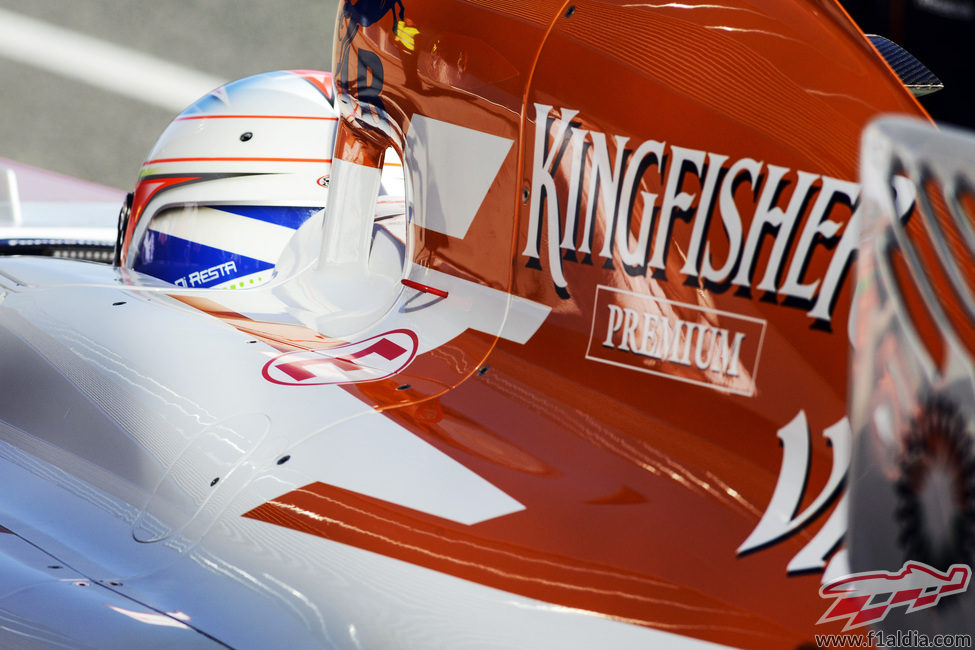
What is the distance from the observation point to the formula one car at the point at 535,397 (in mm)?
788

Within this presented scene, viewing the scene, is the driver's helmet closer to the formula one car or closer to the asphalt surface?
the formula one car

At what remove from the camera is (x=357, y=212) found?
144 cm

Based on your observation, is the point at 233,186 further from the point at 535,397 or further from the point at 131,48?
the point at 131,48

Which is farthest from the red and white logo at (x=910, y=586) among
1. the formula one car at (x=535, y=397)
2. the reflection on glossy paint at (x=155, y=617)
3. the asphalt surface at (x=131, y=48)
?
the asphalt surface at (x=131, y=48)

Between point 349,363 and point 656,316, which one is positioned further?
point 349,363

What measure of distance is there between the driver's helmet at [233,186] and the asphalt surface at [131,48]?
13.7ft

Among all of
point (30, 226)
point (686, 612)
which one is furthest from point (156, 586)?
point (30, 226)

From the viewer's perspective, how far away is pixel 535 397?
3.14ft

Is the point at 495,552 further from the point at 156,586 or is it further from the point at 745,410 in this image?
the point at 156,586

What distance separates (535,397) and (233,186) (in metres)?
1.33

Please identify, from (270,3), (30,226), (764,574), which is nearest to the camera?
(764,574)

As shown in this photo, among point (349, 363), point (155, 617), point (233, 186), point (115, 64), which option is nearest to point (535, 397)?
point (349, 363)

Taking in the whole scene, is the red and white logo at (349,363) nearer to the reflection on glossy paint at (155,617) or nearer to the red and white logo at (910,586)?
the reflection on glossy paint at (155,617)

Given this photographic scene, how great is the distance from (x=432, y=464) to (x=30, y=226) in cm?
233
